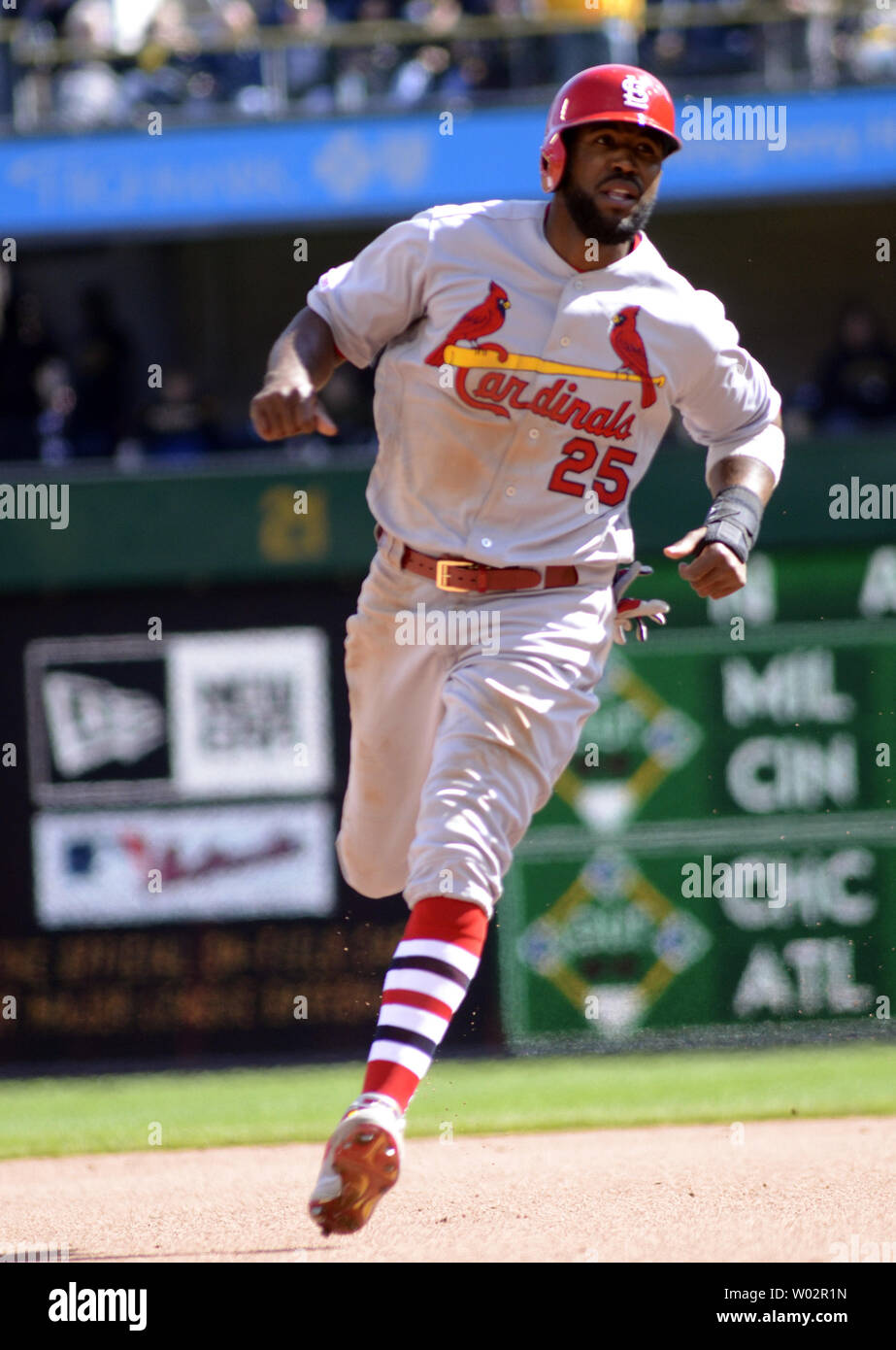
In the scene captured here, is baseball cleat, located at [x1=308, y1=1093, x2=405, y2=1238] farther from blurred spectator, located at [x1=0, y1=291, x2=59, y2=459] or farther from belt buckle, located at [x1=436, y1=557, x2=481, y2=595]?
blurred spectator, located at [x1=0, y1=291, x2=59, y2=459]

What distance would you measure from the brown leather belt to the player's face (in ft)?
2.23

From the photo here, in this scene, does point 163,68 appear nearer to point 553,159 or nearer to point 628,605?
point 553,159

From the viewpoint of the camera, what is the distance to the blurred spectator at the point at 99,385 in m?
10.2

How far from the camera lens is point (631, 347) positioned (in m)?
3.93

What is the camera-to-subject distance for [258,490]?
7766 millimetres

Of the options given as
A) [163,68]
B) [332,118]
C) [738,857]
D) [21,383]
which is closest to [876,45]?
[332,118]

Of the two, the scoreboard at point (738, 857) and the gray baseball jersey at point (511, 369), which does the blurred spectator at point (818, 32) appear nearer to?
the scoreboard at point (738, 857)

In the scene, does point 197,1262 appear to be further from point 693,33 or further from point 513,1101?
point 693,33

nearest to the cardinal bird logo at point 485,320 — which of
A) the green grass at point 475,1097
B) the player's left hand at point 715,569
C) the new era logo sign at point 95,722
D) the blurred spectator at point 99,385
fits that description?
the player's left hand at point 715,569

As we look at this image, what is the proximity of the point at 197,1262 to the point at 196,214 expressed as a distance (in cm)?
824

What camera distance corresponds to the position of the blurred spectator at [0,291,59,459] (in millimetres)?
10375

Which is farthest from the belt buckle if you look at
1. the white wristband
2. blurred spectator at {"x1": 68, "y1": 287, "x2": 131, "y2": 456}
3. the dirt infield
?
blurred spectator at {"x1": 68, "y1": 287, "x2": 131, "y2": 456}

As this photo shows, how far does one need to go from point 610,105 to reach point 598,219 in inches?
8.7

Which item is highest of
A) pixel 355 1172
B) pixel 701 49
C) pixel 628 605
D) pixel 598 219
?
pixel 701 49
